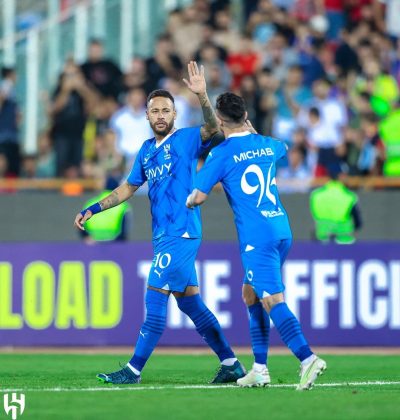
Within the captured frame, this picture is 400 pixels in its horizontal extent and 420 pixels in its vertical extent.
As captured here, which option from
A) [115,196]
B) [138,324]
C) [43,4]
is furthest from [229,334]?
[43,4]

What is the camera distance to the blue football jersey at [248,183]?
9.69m

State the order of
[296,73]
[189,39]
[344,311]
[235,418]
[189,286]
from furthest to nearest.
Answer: [189,39]
[296,73]
[344,311]
[189,286]
[235,418]

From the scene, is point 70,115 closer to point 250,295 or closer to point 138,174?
point 138,174

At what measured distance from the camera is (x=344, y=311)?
Result: 622 inches

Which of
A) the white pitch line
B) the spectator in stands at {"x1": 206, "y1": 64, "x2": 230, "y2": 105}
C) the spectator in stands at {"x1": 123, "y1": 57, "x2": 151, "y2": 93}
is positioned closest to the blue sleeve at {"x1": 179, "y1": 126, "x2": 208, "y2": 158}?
the white pitch line

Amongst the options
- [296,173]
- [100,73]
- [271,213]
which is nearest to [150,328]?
[271,213]

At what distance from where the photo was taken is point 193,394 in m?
9.38

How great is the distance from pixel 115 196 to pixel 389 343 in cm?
630

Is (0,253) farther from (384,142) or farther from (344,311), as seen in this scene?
(384,142)

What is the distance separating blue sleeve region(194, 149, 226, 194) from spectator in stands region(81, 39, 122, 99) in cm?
1019

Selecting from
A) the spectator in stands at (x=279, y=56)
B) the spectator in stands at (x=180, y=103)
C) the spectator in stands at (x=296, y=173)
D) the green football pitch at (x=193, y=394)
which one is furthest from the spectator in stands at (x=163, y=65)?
the green football pitch at (x=193, y=394)

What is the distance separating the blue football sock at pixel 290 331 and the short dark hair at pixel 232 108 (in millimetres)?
1463

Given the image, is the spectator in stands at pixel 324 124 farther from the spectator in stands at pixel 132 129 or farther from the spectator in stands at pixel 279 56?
the spectator in stands at pixel 132 129

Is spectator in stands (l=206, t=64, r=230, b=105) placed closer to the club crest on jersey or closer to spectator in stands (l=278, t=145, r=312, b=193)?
spectator in stands (l=278, t=145, r=312, b=193)
